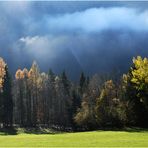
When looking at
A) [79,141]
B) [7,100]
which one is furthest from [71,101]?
[79,141]

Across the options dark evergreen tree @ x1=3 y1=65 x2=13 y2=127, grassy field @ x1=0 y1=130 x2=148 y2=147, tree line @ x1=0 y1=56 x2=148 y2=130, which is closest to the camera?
grassy field @ x1=0 y1=130 x2=148 y2=147

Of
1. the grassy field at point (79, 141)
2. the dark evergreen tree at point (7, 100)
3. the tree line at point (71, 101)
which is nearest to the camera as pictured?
the grassy field at point (79, 141)

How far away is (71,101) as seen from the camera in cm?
10969

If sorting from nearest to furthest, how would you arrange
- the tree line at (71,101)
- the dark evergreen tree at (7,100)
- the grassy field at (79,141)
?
the grassy field at (79,141), the tree line at (71,101), the dark evergreen tree at (7,100)

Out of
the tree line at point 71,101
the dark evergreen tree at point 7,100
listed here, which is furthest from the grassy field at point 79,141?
the dark evergreen tree at point 7,100

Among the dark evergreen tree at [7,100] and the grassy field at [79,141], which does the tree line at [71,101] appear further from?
the grassy field at [79,141]

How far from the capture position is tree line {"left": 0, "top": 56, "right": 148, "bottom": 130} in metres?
83.1

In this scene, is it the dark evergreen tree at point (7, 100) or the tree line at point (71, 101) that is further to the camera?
the dark evergreen tree at point (7, 100)

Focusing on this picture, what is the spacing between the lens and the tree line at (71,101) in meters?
83.1

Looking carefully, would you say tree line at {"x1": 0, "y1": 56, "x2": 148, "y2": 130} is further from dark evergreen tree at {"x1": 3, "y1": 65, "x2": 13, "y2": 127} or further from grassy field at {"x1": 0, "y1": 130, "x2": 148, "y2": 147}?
grassy field at {"x1": 0, "y1": 130, "x2": 148, "y2": 147}

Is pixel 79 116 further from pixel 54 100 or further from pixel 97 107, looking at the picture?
pixel 54 100

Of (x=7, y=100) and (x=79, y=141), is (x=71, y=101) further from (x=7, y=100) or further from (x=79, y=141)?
(x=79, y=141)

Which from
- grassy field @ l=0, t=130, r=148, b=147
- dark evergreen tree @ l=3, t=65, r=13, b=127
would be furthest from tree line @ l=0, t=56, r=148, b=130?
grassy field @ l=0, t=130, r=148, b=147

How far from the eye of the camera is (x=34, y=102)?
367 feet
